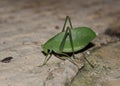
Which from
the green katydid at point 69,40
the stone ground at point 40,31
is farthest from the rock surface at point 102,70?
the green katydid at point 69,40

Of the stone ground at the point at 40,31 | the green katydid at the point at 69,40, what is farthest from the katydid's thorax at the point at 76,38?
the stone ground at the point at 40,31

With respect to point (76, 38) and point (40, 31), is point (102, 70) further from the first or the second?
point (40, 31)

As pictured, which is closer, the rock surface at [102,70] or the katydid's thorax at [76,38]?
the rock surface at [102,70]

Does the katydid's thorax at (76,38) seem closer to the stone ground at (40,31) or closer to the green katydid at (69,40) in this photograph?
the green katydid at (69,40)

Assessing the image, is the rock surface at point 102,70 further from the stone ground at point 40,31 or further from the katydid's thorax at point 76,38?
the katydid's thorax at point 76,38

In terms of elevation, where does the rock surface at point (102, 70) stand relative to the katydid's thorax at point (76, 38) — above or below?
below

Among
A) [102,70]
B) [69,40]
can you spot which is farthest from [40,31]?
[102,70]

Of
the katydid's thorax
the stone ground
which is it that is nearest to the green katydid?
the katydid's thorax

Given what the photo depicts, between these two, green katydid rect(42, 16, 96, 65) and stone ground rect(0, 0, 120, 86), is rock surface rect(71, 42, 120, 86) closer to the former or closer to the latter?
stone ground rect(0, 0, 120, 86)
